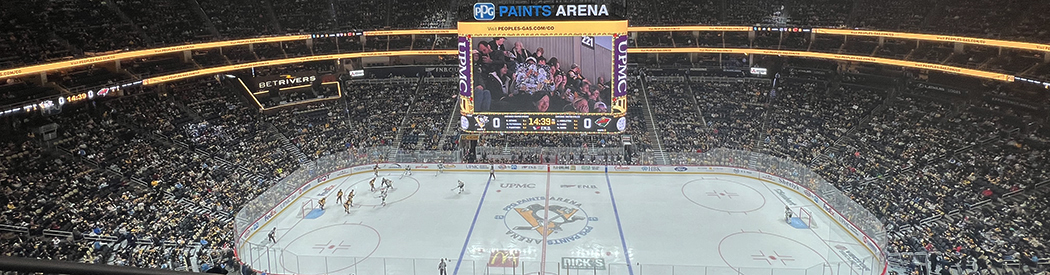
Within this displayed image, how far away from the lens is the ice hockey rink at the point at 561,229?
23703 mm

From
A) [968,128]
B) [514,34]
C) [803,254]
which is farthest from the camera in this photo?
[968,128]

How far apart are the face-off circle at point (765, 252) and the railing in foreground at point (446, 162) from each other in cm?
153

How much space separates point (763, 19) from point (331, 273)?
4016 centimetres

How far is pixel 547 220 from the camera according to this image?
29062 mm

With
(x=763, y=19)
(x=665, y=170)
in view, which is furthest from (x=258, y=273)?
(x=763, y=19)

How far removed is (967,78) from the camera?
3984cm

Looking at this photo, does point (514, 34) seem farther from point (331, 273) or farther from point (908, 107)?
point (908, 107)

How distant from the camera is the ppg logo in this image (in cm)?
2869

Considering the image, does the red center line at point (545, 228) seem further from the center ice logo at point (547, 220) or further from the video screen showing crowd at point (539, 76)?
the video screen showing crowd at point (539, 76)

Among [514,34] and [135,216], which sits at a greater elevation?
[514,34]

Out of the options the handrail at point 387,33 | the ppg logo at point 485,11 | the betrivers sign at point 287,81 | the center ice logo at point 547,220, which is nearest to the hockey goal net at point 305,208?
the center ice logo at point 547,220

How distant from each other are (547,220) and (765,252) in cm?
973

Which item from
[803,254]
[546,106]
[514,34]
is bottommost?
[803,254]

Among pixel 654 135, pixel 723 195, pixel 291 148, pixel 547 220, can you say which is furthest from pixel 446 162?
pixel 723 195
